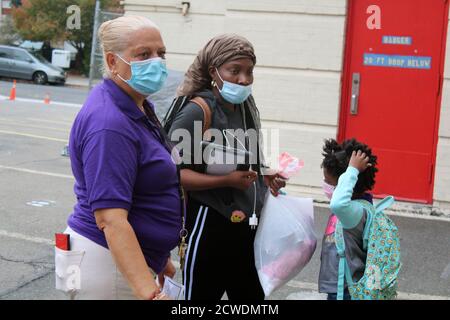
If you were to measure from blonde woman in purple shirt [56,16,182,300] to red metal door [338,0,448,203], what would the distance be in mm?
5563

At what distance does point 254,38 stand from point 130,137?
19.8ft

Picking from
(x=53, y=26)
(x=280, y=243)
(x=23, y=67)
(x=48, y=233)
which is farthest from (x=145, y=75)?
(x=53, y=26)

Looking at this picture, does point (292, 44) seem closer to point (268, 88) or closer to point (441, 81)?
point (268, 88)

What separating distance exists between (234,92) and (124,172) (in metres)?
1.14

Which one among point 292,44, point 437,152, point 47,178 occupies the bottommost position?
point 47,178

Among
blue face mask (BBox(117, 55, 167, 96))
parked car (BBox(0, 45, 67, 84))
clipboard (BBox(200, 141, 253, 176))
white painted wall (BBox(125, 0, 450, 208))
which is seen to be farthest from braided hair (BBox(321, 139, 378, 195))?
parked car (BBox(0, 45, 67, 84))

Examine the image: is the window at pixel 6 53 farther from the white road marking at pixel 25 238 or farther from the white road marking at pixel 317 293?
the white road marking at pixel 317 293

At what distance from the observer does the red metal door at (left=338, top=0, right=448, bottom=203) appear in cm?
755

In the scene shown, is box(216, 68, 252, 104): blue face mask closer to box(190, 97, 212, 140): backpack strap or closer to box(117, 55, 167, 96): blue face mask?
box(190, 97, 212, 140): backpack strap

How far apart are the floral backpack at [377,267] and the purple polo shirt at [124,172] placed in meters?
1.16

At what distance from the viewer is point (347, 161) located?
11.9 ft

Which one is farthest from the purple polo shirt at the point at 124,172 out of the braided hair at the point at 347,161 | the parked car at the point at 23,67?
the parked car at the point at 23,67

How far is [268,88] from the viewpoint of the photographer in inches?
323
